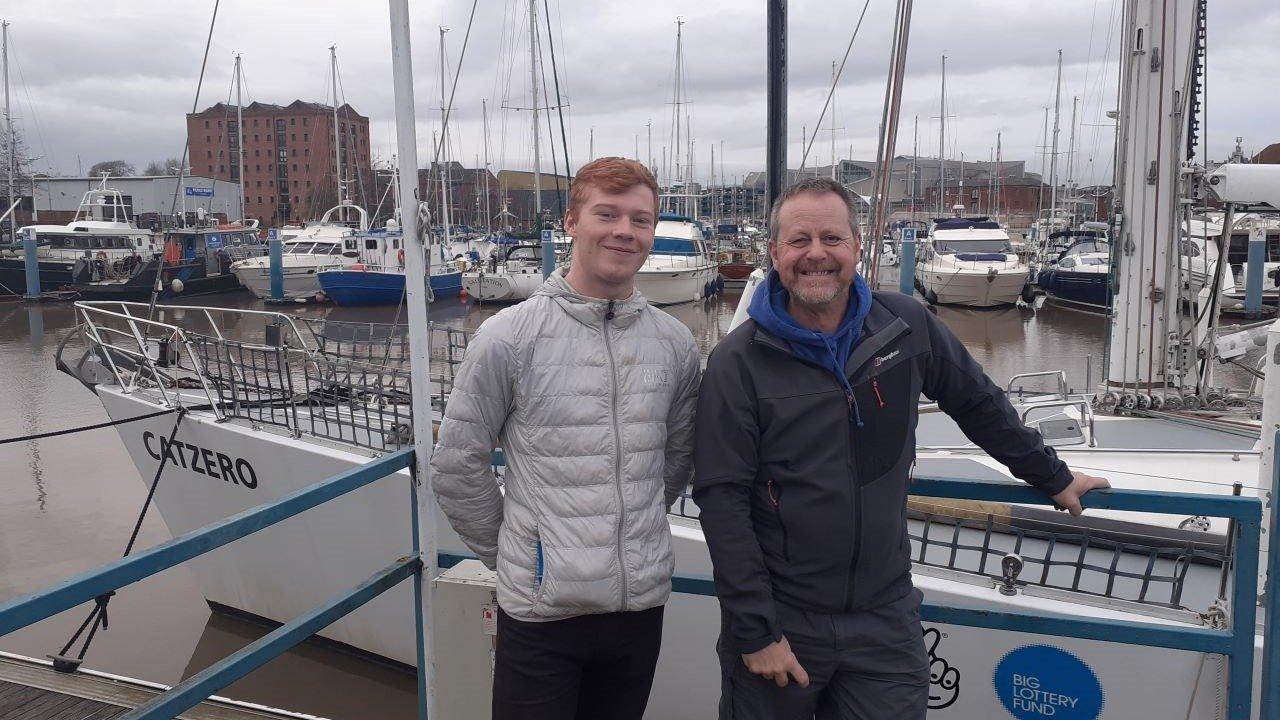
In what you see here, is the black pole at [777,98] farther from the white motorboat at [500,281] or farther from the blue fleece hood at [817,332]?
the white motorboat at [500,281]

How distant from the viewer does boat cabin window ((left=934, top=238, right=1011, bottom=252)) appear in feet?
100

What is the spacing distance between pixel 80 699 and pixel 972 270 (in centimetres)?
2761

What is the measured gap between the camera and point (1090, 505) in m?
2.30

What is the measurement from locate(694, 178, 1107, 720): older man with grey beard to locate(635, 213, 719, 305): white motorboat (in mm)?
25923

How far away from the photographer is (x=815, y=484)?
2.02 metres

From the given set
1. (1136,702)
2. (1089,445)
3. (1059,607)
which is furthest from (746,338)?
(1089,445)

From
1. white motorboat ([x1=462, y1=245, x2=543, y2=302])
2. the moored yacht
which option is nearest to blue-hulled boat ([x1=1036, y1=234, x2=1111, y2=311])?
white motorboat ([x1=462, y1=245, x2=543, y2=302])

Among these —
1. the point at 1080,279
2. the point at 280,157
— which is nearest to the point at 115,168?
the point at 280,157

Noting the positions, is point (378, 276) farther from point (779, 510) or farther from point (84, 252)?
point (779, 510)

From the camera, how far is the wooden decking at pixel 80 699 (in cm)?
412

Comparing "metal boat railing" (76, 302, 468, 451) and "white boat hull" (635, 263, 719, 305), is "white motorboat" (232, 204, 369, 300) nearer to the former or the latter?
"white boat hull" (635, 263, 719, 305)

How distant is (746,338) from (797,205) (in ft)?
1.18

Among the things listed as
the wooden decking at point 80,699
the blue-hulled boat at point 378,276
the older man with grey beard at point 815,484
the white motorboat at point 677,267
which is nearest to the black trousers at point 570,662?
the older man with grey beard at point 815,484

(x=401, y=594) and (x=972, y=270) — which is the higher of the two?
(x=972, y=270)
